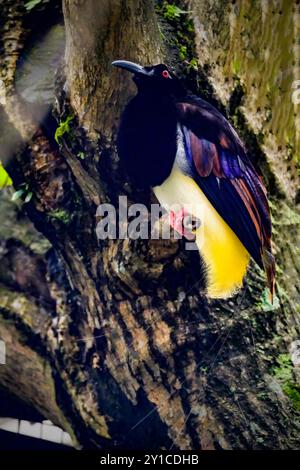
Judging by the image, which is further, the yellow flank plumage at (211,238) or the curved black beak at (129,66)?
the yellow flank plumage at (211,238)

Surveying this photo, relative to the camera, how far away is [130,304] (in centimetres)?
177

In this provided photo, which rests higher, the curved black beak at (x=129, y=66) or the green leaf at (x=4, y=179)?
the curved black beak at (x=129, y=66)

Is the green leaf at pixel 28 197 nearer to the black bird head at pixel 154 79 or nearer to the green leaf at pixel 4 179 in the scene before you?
the green leaf at pixel 4 179

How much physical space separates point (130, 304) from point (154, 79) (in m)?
0.62

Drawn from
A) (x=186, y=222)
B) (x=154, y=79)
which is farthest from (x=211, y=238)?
(x=154, y=79)

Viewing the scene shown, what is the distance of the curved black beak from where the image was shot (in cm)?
156

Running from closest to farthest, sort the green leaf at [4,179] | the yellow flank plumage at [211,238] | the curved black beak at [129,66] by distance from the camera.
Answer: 1. the curved black beak at [129,66]
2. the yellow flank plumage at [211,238]
3. the green leaf at [4,179]

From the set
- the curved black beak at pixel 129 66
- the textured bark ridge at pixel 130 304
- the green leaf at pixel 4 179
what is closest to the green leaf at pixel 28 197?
the textured bark ridge at pixel 130 304

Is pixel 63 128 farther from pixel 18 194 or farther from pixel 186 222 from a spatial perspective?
pixel 186 222

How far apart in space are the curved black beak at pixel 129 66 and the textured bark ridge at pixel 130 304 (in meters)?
0.02

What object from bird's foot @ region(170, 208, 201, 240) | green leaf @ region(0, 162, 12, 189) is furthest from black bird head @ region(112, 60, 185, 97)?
green leaf @ region(0, 162, 12, 189)

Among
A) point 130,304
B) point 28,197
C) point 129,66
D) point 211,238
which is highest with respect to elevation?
point 129,66

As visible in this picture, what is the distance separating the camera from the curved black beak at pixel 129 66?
1558mm
